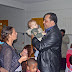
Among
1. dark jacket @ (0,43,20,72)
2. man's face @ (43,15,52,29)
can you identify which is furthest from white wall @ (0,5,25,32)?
dark jacket @ (0,43,20,72)


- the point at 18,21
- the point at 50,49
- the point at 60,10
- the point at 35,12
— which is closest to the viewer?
the point at 50,49

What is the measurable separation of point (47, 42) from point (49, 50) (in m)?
0.19

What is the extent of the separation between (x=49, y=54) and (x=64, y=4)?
5.33 meters

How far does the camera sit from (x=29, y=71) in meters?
2.75

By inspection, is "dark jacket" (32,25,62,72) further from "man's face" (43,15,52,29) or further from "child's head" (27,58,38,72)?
"child's head" (27,58,38,72)

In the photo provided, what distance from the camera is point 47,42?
2234mm

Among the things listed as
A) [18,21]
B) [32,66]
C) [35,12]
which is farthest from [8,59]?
[18,21]

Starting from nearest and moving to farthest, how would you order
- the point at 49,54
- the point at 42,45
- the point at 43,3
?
1. the point at 42,45
2. the point at 49,54
3. the point at 43,3

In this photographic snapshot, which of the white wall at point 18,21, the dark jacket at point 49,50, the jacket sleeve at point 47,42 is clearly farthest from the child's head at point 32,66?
the white wall at point 18,21

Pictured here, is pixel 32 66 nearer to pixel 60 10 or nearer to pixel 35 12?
pixel 60 10

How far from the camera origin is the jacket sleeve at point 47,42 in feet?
7.32

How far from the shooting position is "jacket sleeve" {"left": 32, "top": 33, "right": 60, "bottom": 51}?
2.23 metres

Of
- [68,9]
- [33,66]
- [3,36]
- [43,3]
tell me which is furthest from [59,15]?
[3,36]

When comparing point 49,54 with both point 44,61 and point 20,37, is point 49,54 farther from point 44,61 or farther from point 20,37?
point 20,37
